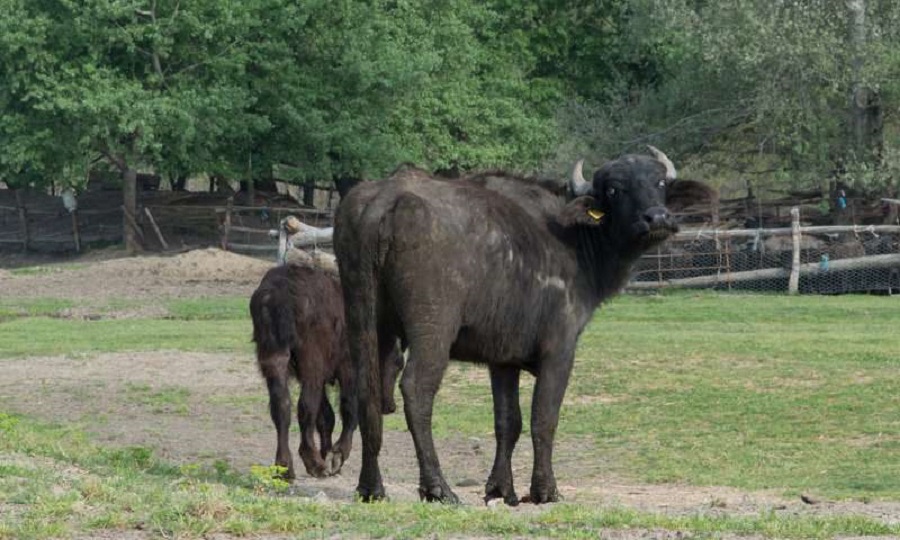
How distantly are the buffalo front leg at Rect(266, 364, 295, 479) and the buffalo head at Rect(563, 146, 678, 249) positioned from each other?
331 cm

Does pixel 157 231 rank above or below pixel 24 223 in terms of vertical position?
below

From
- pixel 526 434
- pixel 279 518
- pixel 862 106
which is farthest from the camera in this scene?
pixel 862 106

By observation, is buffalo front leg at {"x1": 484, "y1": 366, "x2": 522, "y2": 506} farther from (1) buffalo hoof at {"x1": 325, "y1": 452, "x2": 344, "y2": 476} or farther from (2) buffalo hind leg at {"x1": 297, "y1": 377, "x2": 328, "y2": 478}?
(1) buffalo hoof at {"x1": 325, "y1": 452, "x2": 344, "y2": 476}

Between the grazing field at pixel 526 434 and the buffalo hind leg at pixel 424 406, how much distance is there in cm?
34

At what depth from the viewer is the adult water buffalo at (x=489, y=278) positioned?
36.4ft

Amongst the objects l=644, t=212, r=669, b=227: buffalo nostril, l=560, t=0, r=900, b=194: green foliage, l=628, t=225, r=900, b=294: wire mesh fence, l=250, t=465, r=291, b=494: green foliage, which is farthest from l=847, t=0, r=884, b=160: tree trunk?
l=250, t=465, r=291, b=494: green foliage

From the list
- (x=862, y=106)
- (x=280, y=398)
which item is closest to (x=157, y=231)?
(x=862, y=106)

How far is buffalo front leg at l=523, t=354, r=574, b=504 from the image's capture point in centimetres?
1186

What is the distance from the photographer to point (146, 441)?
16172 mm

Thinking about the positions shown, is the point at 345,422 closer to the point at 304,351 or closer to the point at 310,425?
the point at 310,425

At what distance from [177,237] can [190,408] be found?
3058cm

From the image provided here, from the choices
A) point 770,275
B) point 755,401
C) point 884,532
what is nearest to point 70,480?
point 884,532

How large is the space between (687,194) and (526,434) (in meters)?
4.44

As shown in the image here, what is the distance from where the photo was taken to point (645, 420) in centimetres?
1745
